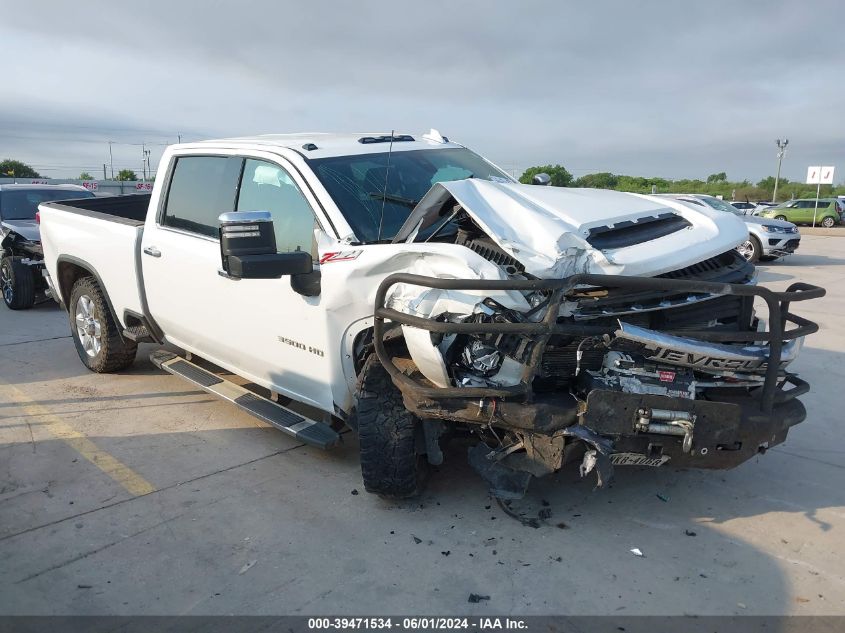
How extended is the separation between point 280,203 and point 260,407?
127 centimetres

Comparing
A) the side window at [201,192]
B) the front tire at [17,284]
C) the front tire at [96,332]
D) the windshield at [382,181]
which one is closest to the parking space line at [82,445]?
the front tire at [96,332]

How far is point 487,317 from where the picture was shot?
10.00 feet

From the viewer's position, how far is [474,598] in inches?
114

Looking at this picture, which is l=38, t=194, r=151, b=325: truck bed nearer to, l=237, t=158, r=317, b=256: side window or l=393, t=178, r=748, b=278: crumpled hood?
l=237, t=158, r=317, b=256: side window

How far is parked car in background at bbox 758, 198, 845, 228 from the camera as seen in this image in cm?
3125

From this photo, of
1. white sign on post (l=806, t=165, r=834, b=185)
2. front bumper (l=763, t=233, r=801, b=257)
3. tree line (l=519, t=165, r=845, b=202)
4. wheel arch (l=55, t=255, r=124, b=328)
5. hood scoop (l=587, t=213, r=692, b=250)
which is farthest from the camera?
tree line (l=519, t=165, r=845, b=202)

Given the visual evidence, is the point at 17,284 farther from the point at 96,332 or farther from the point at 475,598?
the point at 475,598

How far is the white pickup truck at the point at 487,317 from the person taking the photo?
300cm

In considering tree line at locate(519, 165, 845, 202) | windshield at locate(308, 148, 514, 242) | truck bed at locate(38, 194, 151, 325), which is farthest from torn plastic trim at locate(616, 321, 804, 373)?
tree line at locate(519, 165, 845, 202)

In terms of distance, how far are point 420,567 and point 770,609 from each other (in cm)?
147

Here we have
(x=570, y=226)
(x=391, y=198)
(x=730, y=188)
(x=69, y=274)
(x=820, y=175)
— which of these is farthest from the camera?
(x=730, y=188)

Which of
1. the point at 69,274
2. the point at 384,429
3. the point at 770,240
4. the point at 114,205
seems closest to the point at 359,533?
the point at 384,429

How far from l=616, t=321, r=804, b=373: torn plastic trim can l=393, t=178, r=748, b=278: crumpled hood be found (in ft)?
1.02

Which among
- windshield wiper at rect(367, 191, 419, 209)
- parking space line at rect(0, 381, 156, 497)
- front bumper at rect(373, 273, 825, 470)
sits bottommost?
parking space line at rect(0, 381, 156, 497)
